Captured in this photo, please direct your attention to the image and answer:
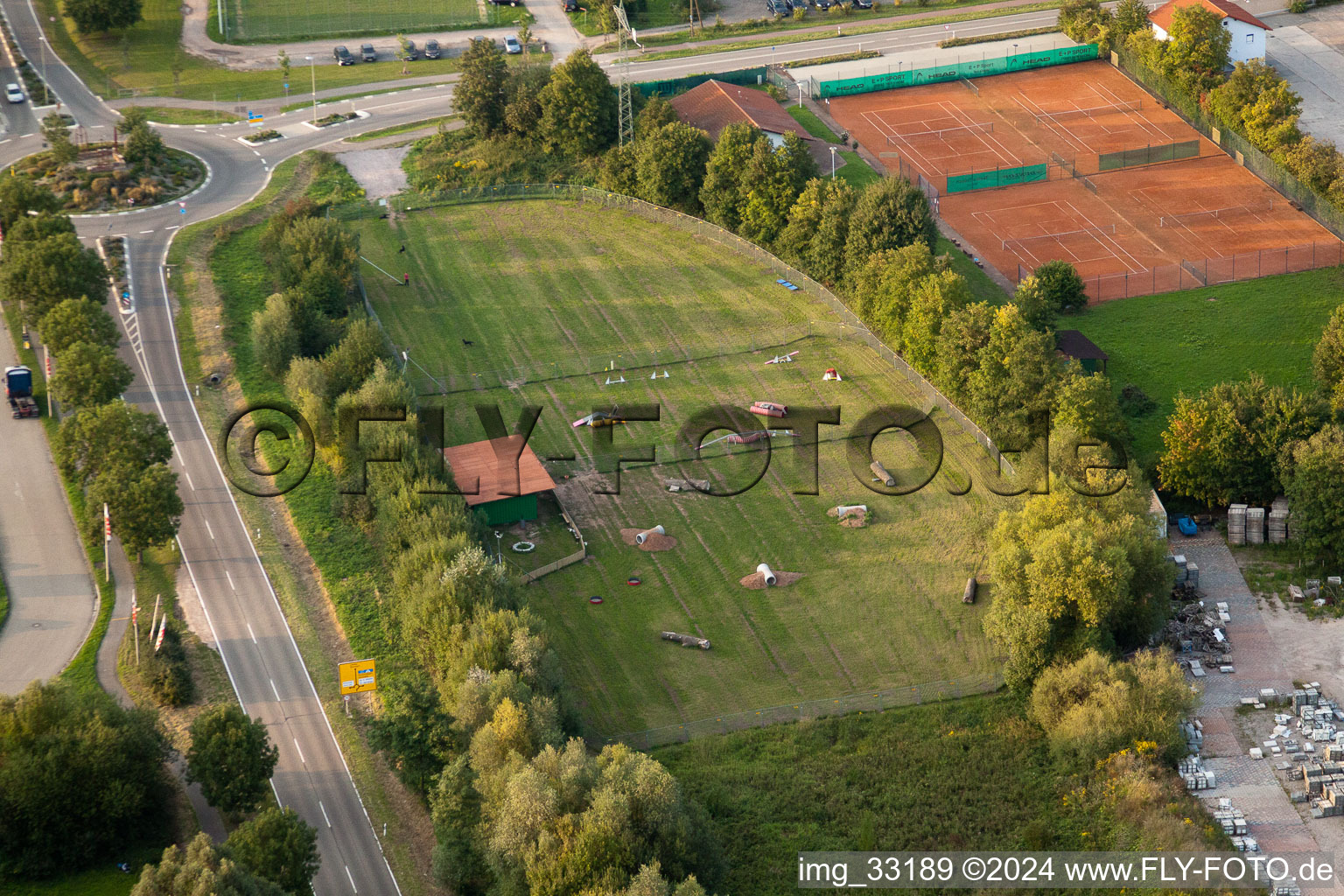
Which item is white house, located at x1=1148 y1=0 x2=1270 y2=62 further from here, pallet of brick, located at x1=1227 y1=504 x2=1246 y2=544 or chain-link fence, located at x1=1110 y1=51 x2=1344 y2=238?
pallet of brick, located at x1=1227 y1=504 x2=1246 y2=544

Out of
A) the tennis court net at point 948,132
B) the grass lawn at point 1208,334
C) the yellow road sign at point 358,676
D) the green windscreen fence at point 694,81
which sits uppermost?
the green windscreen fence at point 694,81

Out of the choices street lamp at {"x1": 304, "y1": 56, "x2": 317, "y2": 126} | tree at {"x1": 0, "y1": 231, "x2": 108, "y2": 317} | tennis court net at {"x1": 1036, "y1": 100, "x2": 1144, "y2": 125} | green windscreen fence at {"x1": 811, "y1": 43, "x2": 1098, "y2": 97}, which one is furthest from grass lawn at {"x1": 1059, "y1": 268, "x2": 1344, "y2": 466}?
street lamp at {"x1": 304, "y1": 56, "x2": 317, "y2": 126}

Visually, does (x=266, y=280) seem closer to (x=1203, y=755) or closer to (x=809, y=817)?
(x=809, y=817)

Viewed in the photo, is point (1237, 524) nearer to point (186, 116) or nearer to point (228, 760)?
point (228, 760)

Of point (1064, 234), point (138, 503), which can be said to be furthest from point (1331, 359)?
point (138, 503)

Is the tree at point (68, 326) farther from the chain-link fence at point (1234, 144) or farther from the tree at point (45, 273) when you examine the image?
the chain-link fence at point (1234, 144)

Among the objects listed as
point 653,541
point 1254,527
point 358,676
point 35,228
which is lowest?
point 358,676

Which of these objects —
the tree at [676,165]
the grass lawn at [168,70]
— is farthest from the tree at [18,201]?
the tree at [676,165]
